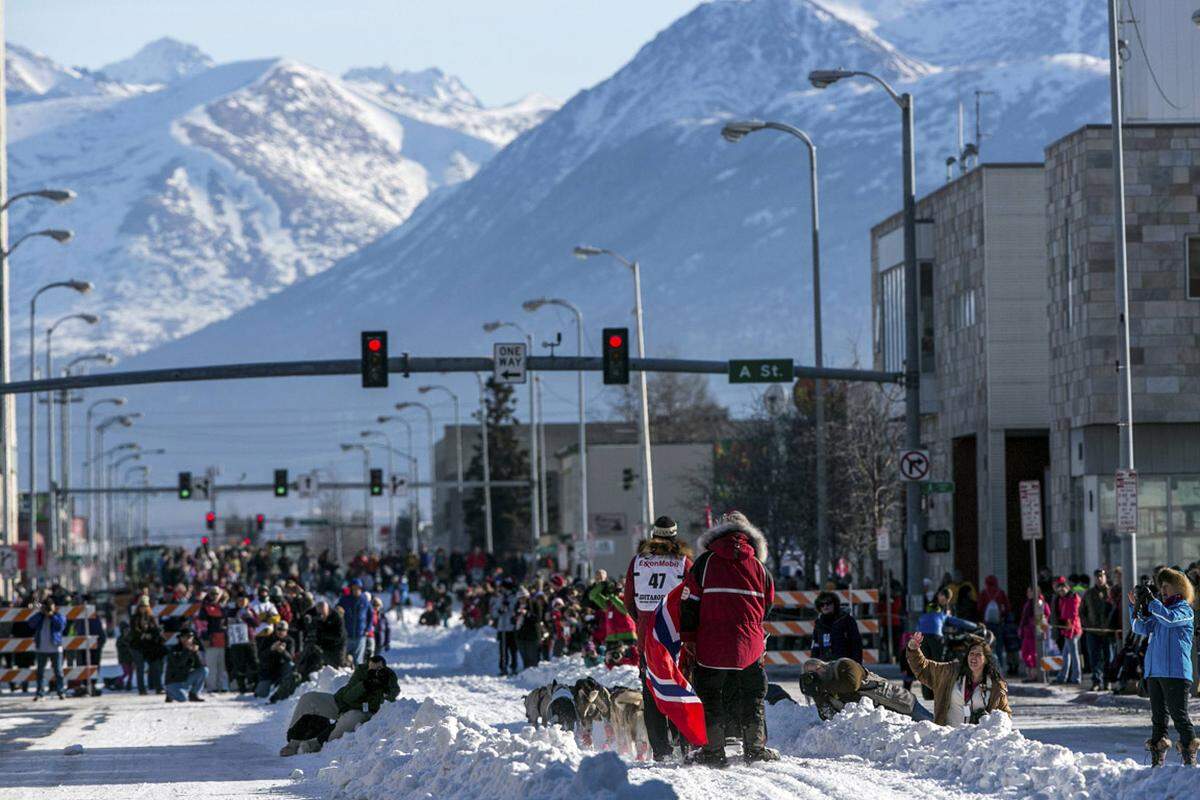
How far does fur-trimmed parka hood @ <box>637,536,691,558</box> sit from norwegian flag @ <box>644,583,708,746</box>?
1.00 meters

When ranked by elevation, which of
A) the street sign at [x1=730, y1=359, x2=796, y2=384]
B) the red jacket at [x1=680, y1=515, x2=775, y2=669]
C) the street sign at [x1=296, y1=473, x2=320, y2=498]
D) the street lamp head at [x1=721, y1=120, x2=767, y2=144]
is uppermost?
the street lamp head at [x1=721, y1=120, x2=767, y2=144]

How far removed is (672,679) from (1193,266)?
2821cm

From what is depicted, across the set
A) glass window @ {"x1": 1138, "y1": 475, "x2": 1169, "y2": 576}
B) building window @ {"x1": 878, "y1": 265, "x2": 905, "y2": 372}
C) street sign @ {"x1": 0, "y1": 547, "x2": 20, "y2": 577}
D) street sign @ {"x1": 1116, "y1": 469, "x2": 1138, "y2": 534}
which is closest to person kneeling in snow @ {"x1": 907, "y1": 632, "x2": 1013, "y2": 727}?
street sign @ {"x1": 1116, "y1": 469, "x2": 1138, "y2": 534}

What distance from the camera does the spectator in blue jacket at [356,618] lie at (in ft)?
131

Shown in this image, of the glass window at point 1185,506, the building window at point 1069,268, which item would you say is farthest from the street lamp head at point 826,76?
the glass window at point 1185,506

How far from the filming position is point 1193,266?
4400 centimetres

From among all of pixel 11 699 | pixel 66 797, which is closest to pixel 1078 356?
pixel 11 699

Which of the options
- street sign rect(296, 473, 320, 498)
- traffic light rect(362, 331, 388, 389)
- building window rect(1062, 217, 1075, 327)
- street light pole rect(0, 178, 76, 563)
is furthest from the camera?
street sign rect(296, 473, 320, 498)

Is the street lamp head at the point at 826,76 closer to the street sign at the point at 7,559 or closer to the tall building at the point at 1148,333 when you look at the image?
the tall building at the point at 1148,333

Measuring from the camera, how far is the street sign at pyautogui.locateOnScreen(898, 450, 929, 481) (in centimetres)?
3594

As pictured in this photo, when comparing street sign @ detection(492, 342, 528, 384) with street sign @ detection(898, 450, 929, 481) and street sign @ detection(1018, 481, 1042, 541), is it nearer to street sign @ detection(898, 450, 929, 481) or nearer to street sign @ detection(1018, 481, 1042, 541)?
street sign @ detection(898, 450, 929, 481)

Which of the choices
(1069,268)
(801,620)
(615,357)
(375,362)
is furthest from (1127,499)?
(1069,268)

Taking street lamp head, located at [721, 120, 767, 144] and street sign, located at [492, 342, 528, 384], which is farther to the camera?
street lamp head, located at [721, 120, 767, 144]

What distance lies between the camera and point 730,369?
37844 mm
